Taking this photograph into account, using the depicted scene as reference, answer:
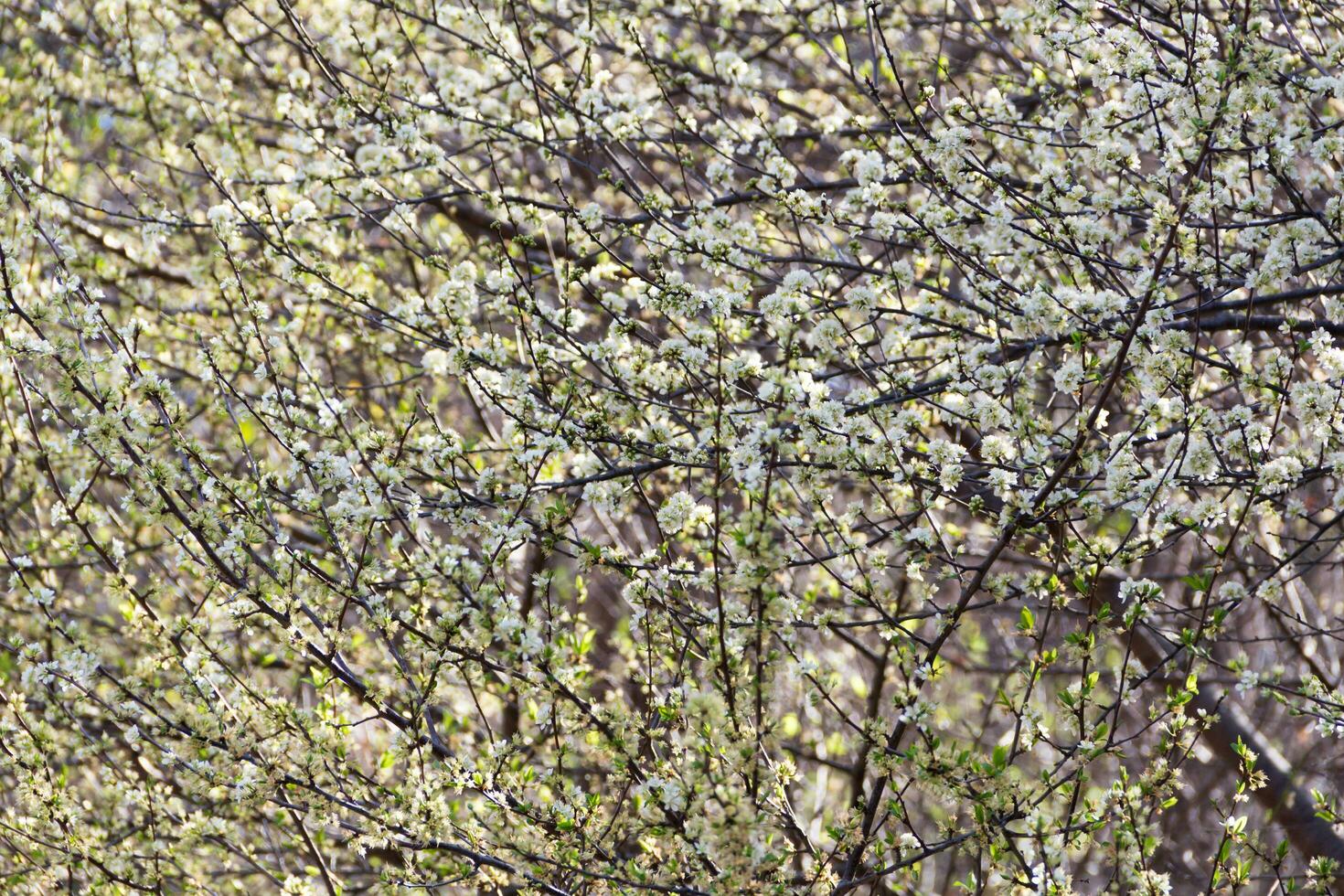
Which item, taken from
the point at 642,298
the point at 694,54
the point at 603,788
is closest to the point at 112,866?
the point at 642,298

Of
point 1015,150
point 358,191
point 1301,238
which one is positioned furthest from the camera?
point 1015,150

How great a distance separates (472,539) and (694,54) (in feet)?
10.9

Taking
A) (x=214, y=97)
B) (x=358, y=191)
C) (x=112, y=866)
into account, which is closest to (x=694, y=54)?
(x=358, y=191)

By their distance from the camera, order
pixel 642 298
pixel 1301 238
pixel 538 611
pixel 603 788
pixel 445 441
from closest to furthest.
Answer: pixel 1301 238 < pixel 445 441 < pixel 642 298 < pixel 603 788 < pixel 538 611

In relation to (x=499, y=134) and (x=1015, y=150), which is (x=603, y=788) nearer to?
(x=499, y=134)

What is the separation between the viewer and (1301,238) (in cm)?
359

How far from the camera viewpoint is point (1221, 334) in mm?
7844

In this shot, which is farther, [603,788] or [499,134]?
[603,788]

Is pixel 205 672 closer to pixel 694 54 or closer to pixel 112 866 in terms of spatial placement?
pixel 112 866

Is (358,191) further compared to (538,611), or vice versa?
(538,611)

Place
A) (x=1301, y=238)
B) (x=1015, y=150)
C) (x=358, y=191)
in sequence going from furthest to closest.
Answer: (x=1015, y=150), (x=358, y=191), (x=1301, y=238)

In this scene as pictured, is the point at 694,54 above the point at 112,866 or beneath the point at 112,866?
above

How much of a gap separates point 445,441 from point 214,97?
14.4 feet

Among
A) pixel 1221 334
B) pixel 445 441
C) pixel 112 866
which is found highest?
pixel 1221 334
